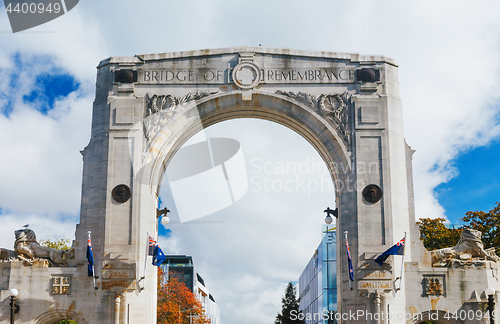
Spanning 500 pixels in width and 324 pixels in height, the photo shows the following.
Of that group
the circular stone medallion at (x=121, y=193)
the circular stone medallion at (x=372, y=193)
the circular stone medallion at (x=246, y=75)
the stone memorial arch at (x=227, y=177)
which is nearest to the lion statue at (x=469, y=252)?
the stone memorial arch at (x=227, y=177)

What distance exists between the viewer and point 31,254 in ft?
77.5

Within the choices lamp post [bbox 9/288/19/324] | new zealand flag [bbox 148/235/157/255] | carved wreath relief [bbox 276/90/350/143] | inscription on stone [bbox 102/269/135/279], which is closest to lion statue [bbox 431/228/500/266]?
carved wreath relief [bbox 276/90/350/143]

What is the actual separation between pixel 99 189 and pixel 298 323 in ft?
164

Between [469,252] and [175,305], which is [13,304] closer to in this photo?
[469,252]

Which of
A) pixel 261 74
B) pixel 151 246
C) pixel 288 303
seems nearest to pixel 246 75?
pixel 261 74

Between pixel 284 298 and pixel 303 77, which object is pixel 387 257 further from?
pixel 284 298

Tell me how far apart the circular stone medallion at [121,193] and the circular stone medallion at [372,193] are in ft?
31.6

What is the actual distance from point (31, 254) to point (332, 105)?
13.8 m

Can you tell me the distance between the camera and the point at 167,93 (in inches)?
994

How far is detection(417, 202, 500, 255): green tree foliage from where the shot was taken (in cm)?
3831

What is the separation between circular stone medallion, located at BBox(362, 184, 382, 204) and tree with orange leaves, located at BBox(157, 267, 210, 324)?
28.5m

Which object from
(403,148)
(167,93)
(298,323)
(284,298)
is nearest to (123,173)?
(167,93)

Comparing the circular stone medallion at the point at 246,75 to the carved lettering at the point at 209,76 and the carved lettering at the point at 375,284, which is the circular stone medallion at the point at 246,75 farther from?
the carved lettering at the point at 375,284

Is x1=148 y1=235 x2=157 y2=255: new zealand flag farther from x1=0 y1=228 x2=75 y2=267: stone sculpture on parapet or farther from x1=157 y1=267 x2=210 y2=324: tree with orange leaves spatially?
x1=157 y1=267 x2=210 y2=324: tree with orange leaves
